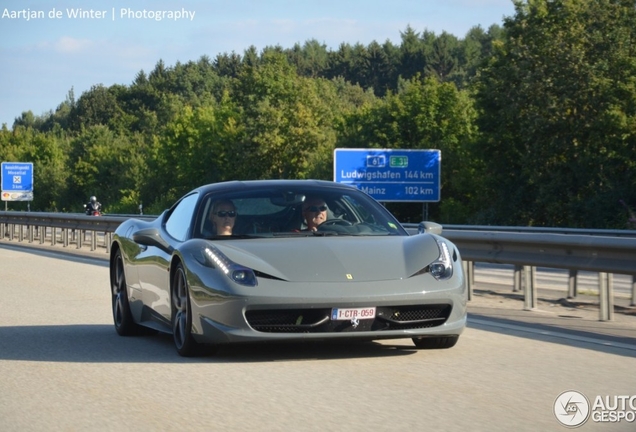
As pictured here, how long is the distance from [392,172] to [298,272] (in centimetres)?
2357

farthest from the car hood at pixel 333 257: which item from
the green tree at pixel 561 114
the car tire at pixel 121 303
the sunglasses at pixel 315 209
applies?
the green tree at pixel 561 114

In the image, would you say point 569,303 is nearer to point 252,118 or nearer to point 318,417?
point 318,417

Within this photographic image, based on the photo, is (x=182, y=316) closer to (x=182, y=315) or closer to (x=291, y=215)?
(x=182, y=315)

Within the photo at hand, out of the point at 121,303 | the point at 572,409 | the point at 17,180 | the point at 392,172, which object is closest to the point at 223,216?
the point at 121,303

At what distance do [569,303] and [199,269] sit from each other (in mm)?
6163

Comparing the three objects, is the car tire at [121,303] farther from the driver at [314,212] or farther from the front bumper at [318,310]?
the front bumper at [318,310]

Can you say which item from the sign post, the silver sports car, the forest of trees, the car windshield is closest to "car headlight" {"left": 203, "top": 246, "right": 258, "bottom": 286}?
the silver sports car

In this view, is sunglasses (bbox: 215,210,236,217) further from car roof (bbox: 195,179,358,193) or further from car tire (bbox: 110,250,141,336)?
car tire (bbox: 110,250,141,336)

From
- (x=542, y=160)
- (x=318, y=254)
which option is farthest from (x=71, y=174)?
(x=318, y=254)

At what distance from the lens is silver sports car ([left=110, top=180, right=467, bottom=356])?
7.66m

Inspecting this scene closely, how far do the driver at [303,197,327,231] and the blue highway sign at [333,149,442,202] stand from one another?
70.7ft

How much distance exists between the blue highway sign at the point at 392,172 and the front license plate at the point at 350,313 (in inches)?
896

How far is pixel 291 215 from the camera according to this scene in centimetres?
871

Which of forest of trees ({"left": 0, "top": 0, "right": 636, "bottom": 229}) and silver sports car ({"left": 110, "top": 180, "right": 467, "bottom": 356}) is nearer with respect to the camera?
silver sports car ({"left": 110, "top": 180, "right": 467, "bottom": 356})
